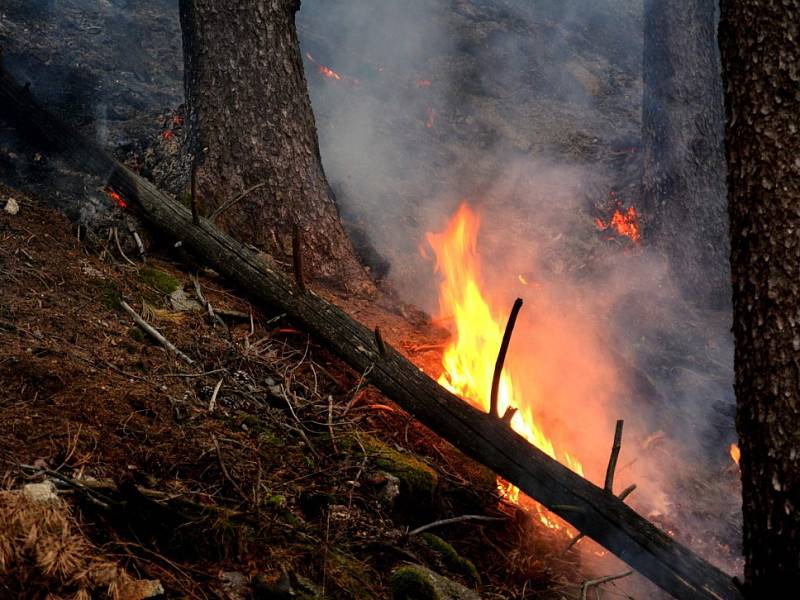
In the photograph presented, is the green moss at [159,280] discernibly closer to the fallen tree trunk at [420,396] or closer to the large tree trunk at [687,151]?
the fallen tree trunk at [420,396]

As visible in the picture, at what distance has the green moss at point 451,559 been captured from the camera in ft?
9.21

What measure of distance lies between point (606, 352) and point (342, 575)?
4169 millimetres

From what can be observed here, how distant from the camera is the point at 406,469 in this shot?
124 inches

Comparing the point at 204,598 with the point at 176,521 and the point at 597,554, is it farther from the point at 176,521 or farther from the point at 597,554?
the point at 597,554

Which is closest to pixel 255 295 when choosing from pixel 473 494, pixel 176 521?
pixel 473 494

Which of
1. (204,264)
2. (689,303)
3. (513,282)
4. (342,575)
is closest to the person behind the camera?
(342,575)

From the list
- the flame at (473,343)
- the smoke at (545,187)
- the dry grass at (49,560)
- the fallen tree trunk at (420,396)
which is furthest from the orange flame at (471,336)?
the dry grass at (49,560)

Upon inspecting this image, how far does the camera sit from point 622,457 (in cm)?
515

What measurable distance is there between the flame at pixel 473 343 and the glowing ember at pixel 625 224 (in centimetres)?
233

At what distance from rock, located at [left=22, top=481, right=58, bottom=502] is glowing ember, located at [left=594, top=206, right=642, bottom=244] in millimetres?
7444

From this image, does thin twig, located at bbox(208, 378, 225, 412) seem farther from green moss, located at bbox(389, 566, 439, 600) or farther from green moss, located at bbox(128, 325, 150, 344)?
green moss, located at bbox(389, 566, 439, 600)

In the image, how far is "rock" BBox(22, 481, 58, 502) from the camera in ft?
5.93

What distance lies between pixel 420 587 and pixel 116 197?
12.5ft

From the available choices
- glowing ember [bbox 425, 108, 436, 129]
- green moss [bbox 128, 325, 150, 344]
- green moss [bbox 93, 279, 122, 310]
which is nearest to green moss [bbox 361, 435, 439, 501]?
green moss [bbox 128, 325, 150, 344]
